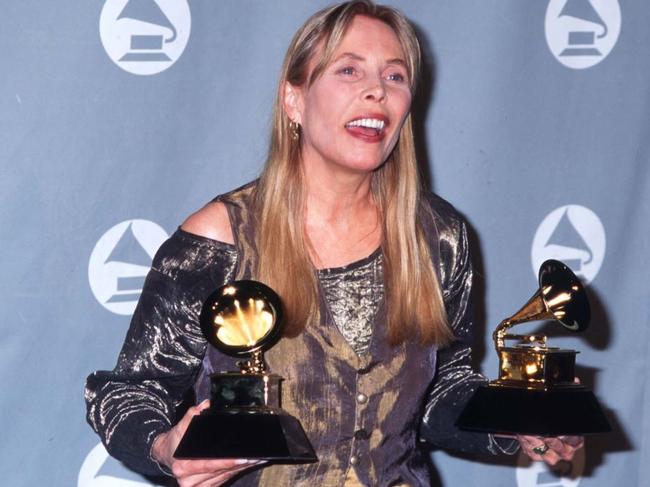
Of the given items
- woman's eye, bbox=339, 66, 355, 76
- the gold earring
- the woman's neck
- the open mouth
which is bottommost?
the woman's neck

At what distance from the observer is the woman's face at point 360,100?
2.21m

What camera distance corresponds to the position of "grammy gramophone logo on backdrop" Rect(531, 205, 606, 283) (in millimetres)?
3000

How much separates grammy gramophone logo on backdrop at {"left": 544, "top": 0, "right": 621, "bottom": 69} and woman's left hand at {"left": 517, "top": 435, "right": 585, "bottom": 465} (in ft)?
3.76

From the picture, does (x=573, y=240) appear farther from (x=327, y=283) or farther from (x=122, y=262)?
(x=122, y=262)

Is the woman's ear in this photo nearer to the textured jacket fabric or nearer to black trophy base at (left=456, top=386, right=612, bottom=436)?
the textured jacket fabric

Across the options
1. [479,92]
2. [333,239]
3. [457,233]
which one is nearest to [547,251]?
[479,92]

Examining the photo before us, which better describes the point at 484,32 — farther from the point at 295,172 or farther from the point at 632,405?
the point at 632,405

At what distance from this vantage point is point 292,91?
2.32 meters

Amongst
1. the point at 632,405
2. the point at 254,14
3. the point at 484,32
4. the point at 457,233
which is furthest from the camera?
the point at 632,405

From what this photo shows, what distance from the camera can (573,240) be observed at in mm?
3027

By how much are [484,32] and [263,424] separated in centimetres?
139

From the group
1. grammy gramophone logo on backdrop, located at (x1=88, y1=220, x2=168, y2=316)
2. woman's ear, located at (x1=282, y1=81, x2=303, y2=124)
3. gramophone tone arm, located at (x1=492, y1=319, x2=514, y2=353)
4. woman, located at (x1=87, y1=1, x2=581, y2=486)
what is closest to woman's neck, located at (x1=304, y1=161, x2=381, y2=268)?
woman, located at (x1=87, y1=1, x2=581, y2=486)

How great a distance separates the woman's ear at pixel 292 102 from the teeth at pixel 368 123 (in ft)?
0.50

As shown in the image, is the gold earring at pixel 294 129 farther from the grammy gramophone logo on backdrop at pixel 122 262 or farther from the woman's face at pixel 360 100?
the grammy gramophone logo on backdrop at pixel 122 262
